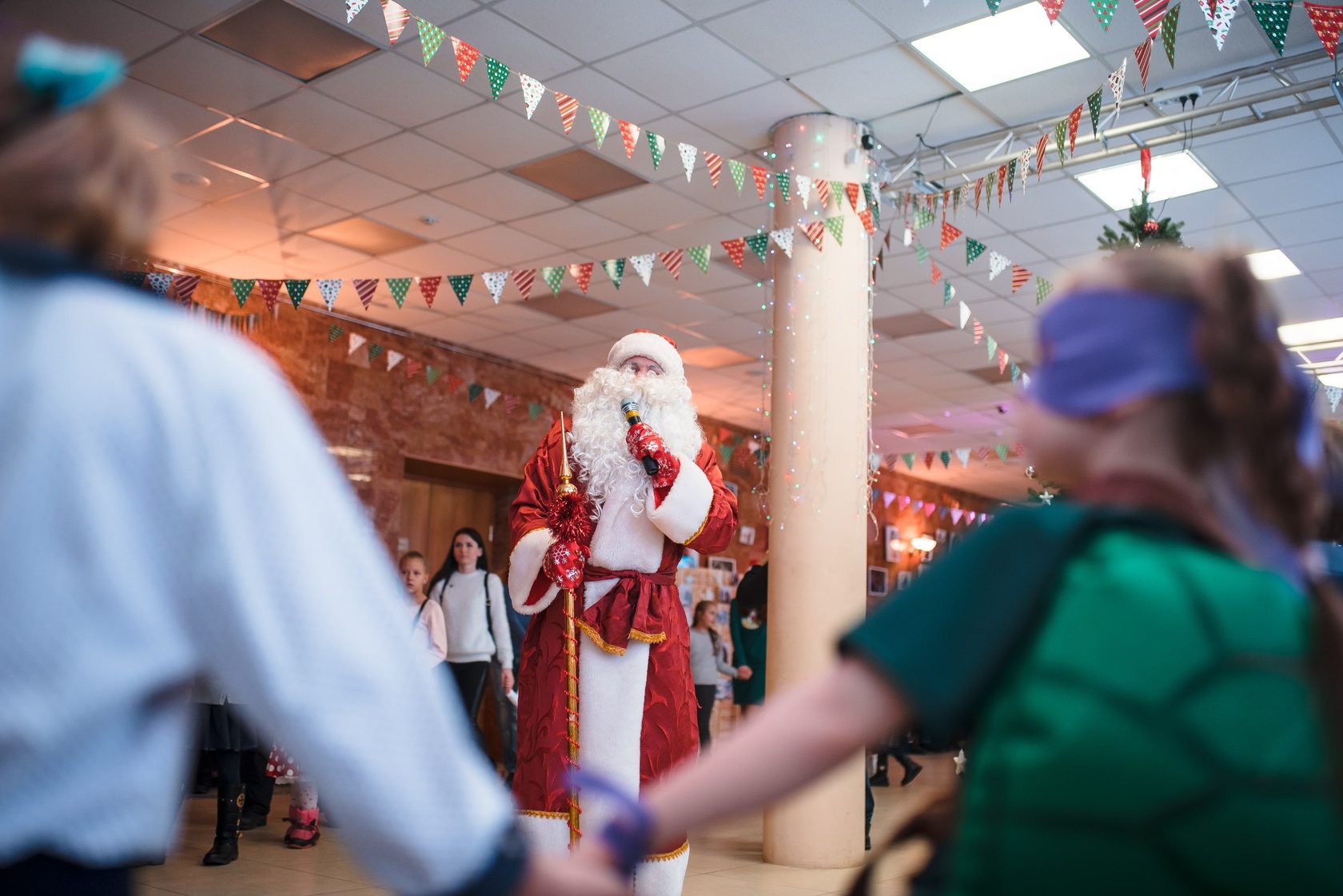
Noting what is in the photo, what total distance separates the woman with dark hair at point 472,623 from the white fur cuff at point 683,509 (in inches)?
109

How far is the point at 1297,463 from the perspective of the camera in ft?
2.77

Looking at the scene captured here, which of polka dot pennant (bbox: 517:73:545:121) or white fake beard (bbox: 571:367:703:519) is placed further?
polka dot pennant (bbox: 517:73:545:121)

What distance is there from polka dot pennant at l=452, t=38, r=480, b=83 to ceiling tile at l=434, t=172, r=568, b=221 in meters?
1.52

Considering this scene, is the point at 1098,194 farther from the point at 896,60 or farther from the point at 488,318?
the point at 488,318

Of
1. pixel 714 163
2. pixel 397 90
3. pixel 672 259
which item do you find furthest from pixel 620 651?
pixel 672 259

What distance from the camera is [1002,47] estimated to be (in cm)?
468

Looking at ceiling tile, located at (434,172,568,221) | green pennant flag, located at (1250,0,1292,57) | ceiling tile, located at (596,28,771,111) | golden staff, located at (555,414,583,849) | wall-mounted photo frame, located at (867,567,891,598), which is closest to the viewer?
golden staff, located at (555,414,583,849)

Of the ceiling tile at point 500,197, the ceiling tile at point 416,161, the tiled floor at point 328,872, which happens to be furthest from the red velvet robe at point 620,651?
the ceiling tile at point 500,197

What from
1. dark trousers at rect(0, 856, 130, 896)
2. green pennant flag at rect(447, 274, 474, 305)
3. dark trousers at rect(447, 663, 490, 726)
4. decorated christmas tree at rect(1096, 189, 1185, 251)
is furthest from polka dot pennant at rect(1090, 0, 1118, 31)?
dark trousers at rect(447, 663, 490, 726)

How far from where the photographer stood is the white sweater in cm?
582

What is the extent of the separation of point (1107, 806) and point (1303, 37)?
4.91m

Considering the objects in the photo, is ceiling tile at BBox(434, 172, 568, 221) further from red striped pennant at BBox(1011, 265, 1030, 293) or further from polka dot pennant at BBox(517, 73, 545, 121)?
red striped pennant at BBox(1011, 265, 1030, 293)

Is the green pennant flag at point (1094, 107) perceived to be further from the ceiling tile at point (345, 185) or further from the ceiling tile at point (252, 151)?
the ceiling tile at point (252, 151)

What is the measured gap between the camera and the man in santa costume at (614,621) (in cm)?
308
